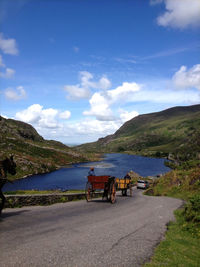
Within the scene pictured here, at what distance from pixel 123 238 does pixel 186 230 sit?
4.89 metres

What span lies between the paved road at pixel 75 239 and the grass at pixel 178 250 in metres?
0.44

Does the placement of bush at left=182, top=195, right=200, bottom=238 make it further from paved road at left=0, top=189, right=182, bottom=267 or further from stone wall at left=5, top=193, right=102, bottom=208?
stone wall at left=5, top=193, right=102, bottom=208

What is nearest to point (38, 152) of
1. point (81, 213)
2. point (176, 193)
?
point (176, 193)

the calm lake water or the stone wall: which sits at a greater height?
the stone wall

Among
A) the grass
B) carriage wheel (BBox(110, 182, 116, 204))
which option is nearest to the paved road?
the grass

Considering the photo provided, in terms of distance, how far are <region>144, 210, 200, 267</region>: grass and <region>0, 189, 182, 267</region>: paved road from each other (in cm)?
44

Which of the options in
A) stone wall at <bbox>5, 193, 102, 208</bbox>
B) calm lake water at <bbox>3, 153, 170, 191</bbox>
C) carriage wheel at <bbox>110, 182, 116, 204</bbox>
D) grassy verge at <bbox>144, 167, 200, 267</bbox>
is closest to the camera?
grassy verge at <bbox>144, 167, 200, 267</bbox>

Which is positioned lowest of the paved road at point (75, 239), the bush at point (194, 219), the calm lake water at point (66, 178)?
the calm lake water at point (66, 178)

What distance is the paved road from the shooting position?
24.7 feet

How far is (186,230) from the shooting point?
1298 centimetres

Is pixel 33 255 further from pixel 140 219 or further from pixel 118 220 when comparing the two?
pixel 140 219

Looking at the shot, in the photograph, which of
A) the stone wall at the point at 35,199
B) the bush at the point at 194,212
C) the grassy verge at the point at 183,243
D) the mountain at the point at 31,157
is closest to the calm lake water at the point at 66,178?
the mountain at the point at 31,157

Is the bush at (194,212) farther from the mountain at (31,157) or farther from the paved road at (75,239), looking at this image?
the mountain at (31,157)

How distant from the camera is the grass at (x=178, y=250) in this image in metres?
8.02
